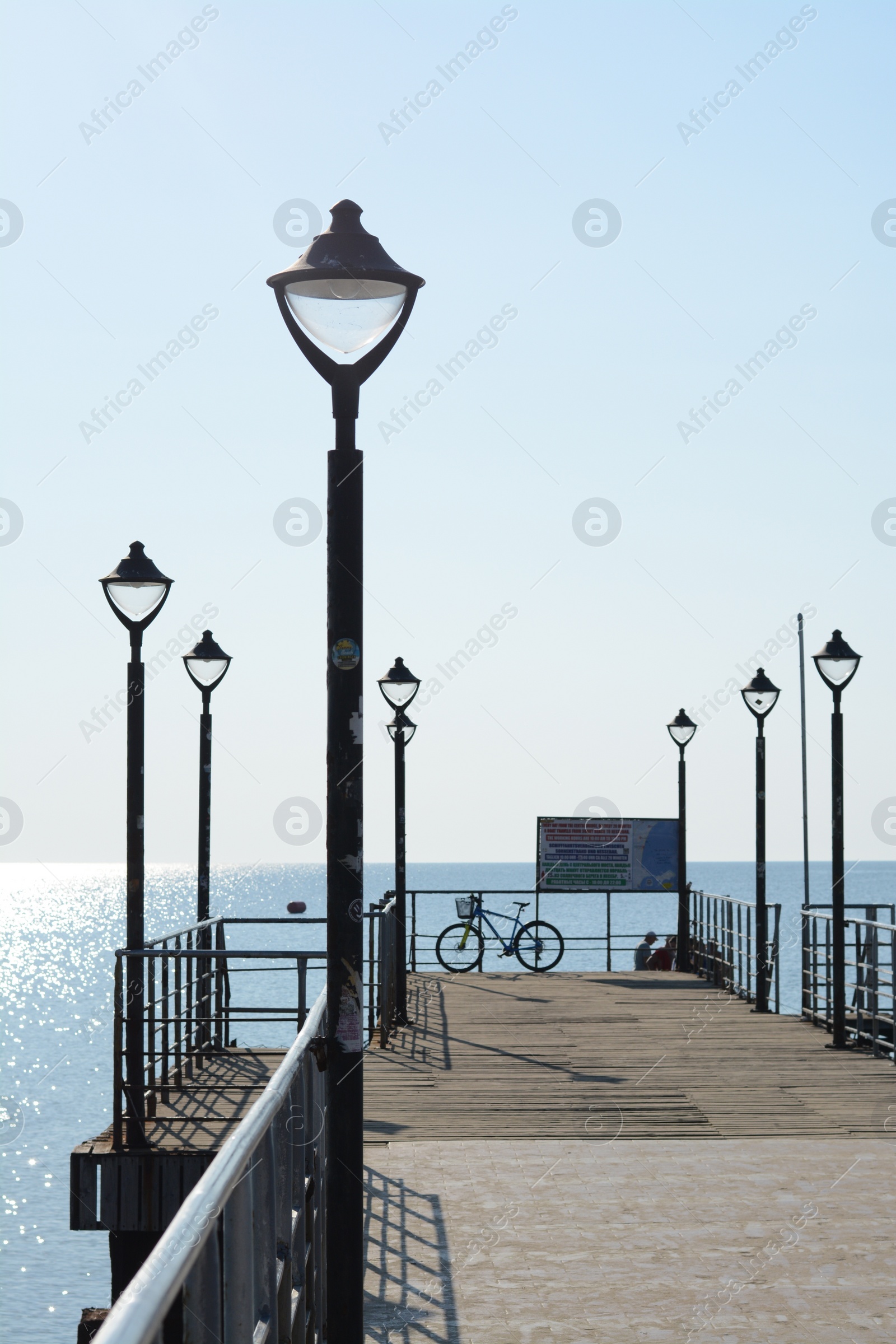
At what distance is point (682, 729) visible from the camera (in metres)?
26.0

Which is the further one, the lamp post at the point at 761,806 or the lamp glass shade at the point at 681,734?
the lamp glass shade at the point at 681,734

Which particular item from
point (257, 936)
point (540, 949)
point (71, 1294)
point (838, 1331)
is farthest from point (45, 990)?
point (838, 1331)

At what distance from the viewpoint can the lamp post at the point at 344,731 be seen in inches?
206

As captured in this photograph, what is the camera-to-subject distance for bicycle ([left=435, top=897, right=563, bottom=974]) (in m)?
26.2

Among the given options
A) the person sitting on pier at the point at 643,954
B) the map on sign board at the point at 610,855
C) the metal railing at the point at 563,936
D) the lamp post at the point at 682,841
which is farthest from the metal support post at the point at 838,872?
the person sitting on pier at the point at 643,954

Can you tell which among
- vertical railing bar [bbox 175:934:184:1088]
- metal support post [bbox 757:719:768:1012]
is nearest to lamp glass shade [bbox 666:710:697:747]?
metal support post [bbox 757:719:768:1012]

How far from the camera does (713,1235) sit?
8.04m

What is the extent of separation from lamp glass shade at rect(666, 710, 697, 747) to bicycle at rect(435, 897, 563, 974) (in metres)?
3.95

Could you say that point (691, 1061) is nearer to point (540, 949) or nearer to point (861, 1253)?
point (861, 1253)

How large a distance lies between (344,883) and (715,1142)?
6.43m

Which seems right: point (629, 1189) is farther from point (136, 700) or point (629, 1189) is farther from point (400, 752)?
point (400, 752)

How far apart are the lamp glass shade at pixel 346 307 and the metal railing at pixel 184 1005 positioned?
207 inches

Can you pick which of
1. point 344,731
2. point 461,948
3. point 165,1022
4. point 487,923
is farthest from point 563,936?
point 344,731

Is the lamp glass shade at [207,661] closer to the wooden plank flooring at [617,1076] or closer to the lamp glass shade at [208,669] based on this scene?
the lamp glass shade at [208,669]
